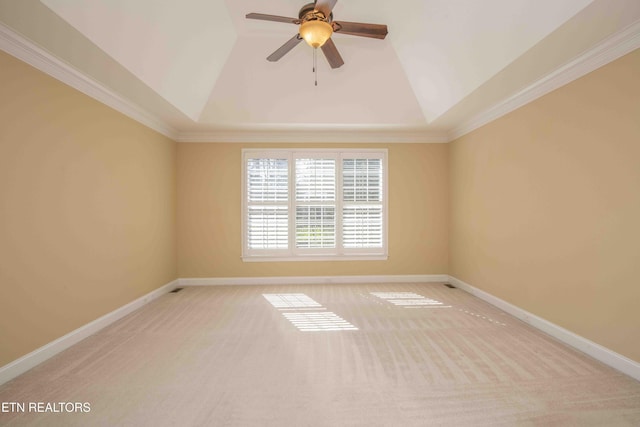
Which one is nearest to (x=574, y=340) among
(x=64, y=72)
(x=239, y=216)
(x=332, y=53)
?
(x=332, y=53)

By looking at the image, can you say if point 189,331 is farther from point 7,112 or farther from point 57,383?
point 7,112

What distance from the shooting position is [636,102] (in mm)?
2104

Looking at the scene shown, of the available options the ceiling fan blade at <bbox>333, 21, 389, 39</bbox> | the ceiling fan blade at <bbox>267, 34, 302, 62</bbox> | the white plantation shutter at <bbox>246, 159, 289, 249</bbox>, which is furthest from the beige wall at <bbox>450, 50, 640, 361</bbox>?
the white plantation shutter at <bbox>246, 159, 289, 249</bbox>

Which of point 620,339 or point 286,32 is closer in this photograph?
point 620,339

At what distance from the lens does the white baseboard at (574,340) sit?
2.15 meters

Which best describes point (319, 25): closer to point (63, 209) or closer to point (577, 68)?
point (577, 68)

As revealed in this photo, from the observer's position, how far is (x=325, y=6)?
2.02m

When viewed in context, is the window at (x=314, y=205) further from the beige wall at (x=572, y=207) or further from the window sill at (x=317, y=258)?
the beige wall at (x=572, y=207)

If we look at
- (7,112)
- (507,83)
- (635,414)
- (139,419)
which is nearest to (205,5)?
(7,112)

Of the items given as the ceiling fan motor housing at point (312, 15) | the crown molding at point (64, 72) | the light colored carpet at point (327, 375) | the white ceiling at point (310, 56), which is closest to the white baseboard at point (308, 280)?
the light colored carpet at point (327, 375)

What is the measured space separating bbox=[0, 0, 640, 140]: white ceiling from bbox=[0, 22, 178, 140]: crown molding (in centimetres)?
5

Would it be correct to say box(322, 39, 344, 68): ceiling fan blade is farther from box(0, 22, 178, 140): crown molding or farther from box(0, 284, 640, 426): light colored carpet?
box(0, 284, 640, 426): light colored carpet

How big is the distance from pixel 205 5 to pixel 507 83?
2.98 metres

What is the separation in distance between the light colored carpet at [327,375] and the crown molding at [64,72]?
237 centimetres
